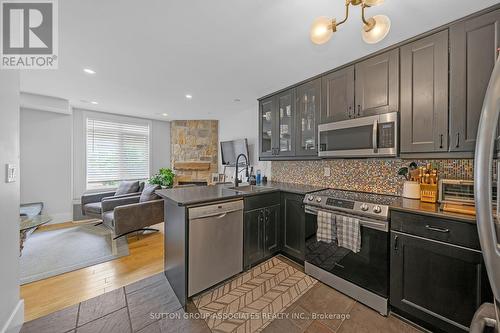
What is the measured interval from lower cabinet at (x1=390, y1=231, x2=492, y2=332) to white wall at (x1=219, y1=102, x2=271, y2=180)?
8.01 feet

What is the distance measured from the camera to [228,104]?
13.3 ft

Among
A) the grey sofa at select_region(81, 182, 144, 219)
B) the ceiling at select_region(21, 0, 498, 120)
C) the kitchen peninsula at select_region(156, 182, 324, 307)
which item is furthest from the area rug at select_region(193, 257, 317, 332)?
the grey sofa at select_region(81, 182, 144, 219)

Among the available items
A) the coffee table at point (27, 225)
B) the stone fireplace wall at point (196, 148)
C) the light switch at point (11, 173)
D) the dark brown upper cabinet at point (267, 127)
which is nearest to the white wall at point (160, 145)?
the stone fireplace wall at point (196, 148)

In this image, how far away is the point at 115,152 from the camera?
4992mm

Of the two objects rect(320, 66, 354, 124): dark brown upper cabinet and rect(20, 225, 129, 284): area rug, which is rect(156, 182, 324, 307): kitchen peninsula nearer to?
rect(320, 66, 354, 124): dark brown upper cabinet

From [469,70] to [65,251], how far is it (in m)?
5.01

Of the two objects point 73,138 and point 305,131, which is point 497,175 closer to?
point 305,131

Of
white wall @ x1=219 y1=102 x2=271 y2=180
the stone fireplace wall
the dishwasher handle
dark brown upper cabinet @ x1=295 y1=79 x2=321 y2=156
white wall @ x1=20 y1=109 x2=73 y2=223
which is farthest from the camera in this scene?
the stone fireplace wall

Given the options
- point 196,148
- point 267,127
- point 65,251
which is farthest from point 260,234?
point 196,148

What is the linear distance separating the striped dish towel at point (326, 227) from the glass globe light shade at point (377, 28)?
59.4 inches

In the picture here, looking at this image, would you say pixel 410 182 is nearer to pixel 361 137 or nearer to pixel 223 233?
pixel 361 137

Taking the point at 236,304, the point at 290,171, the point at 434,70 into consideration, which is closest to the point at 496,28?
the point at 434,70

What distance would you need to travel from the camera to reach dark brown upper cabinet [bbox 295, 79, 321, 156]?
258cm

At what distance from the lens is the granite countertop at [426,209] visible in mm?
1336
